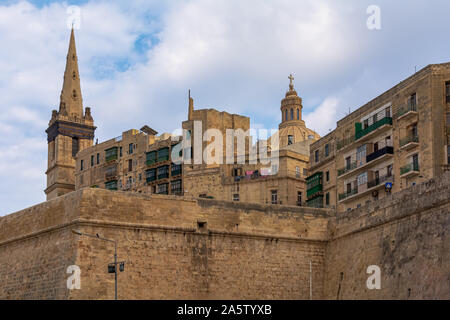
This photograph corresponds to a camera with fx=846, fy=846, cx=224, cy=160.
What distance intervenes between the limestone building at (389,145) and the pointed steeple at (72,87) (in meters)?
33.6

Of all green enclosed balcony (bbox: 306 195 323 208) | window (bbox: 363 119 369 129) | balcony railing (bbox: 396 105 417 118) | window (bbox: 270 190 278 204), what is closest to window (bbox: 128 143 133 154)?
window (bbox: 270 190 278 204)

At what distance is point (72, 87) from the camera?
3152 inches

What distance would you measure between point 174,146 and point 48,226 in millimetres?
30551

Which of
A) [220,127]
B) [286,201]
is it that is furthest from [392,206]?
[220,127]

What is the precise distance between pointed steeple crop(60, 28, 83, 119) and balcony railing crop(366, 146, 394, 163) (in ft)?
131

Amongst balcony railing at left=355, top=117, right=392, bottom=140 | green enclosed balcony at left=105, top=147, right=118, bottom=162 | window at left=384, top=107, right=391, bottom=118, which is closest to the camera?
balcony railing at left=355, top=117, right=392, bottom=140

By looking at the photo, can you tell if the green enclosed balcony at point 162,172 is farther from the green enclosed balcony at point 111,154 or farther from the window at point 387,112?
the window at point 387,112

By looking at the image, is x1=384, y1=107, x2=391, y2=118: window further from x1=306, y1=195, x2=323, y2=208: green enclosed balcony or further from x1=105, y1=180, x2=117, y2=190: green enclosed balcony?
x1=105, y1=180, x2=117, y2=190: green enclosed balcony

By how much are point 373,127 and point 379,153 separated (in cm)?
141

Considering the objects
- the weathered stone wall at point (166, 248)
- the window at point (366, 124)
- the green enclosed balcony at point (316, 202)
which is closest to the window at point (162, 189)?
the green enclosed balcony at point (316, 202)

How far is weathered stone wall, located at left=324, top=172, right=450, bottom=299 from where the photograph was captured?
2720cm

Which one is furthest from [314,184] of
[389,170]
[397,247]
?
[397,247]

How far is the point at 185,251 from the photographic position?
3219 cm

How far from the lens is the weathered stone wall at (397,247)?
27203 mm
